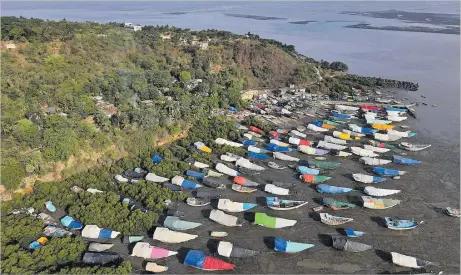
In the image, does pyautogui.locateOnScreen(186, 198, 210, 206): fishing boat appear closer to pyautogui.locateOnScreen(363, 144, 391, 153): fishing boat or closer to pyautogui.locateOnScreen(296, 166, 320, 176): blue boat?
pyautogui.locateOnScreen(296, 166, 320, 176): blue boat

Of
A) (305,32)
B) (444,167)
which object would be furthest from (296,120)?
(305,32)

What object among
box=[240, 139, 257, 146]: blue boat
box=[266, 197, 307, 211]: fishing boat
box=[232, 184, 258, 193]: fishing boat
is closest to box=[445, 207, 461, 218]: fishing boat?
box=[266, 197, 307, 211]: fishing boat

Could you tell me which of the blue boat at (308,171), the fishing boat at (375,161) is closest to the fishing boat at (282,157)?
the blue boat at (308,171)

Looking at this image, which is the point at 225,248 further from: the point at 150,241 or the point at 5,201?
the point at 5,201

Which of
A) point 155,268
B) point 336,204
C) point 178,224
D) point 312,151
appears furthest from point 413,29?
point 155,268

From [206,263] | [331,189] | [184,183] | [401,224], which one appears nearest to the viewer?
[206,263]

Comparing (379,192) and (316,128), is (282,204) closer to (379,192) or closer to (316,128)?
(379,192)
